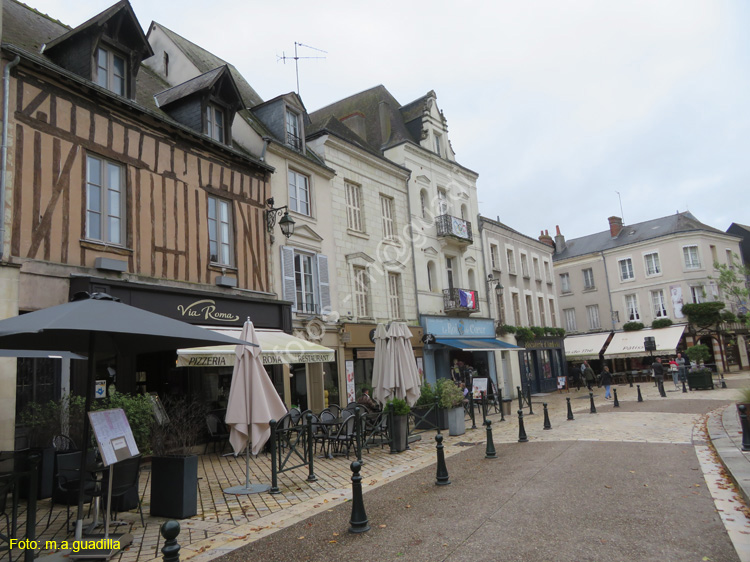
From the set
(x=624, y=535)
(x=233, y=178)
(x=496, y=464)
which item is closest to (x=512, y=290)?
(x=233, y=178)

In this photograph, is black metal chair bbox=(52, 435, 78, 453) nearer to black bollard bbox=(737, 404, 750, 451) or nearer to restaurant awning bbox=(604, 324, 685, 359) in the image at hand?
black bollard bbox=(737, 404, 750, 451)

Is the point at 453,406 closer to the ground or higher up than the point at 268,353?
closer to the ground

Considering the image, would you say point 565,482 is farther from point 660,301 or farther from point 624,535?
point 660,301

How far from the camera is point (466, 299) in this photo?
20953mm

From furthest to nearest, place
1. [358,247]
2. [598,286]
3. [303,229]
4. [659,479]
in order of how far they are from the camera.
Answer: [598,286] → [358,247] → [303,229] → [659,479]

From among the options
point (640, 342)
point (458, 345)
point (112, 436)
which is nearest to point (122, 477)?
point (112, 436)

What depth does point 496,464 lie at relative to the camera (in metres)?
7.92

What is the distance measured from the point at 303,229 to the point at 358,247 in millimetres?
2639

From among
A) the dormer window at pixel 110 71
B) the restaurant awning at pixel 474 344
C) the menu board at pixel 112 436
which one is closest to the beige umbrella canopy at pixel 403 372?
the menu board at pixel 112 436

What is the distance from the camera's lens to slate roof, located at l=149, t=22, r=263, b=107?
14.2 meters

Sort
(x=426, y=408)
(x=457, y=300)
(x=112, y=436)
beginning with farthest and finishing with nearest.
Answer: (x=457, y=300), (x=426, y=408), (x=112, y=436)

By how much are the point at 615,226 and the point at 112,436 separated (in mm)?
38305

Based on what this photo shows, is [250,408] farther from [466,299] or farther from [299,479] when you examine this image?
[466,299]

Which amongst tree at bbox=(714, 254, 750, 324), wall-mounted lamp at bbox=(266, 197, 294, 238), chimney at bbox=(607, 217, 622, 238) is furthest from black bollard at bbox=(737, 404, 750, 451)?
chimney at bbox=(607, 217, 622, 238)
